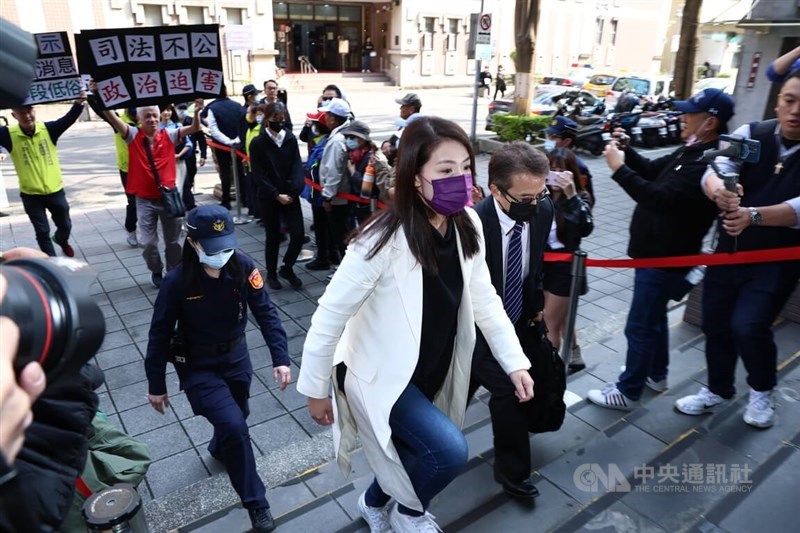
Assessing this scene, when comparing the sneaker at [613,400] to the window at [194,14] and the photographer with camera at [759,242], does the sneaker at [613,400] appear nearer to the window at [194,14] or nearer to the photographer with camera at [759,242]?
the photographer with camera at [759,242]

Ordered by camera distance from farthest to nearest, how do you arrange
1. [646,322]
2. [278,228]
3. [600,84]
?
[600,84], [278,228], [646,322]

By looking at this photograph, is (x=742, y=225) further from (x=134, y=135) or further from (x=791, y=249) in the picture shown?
(x=134, y=135)

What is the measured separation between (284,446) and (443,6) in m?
32.8

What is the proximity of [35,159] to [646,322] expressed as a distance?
6040 millimetres

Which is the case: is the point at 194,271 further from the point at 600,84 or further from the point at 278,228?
the point at 600,84

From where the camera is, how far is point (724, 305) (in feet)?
10.7

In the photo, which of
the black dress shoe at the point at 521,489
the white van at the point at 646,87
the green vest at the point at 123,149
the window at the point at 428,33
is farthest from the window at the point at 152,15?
the black dress shoe at the point at 521,489

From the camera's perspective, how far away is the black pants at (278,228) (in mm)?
5898

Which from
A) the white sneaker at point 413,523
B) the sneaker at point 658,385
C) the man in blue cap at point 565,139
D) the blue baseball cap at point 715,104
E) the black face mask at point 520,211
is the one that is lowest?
the sneaker at point 658,385

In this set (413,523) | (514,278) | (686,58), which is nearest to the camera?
(413,523)

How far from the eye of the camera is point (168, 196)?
5.56 meters

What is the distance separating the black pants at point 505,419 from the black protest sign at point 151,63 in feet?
12.9

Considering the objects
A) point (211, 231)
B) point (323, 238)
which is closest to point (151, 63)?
point (323, 238)

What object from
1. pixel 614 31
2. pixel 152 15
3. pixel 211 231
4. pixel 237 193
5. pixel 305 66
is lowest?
pixel 237 193
